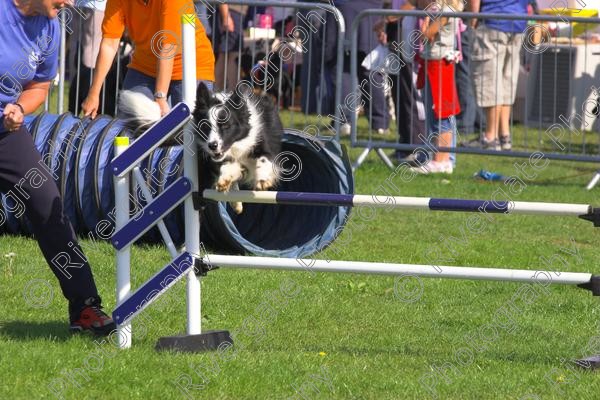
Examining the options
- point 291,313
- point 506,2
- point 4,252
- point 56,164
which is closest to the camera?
point 291,313

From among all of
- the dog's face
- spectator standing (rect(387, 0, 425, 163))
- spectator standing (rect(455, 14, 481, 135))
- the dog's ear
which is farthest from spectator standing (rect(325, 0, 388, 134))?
the dog's ear

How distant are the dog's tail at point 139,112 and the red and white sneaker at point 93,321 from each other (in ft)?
3.36

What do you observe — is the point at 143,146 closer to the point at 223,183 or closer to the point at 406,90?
the point at 223,183

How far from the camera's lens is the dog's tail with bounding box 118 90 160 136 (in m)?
5.98

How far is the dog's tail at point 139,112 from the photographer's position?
19.6ft

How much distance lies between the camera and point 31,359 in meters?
4.92

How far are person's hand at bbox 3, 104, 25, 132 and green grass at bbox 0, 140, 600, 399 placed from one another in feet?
3.27

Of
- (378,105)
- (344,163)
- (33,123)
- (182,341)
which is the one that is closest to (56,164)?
(33,123)

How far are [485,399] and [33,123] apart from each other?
4665 millimetres

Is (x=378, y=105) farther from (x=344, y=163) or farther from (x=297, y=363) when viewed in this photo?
(x=297, y=363)

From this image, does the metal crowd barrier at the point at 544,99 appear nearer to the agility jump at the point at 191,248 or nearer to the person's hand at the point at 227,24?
the person's hand at the point at 227,24

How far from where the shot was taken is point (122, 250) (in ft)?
16.9

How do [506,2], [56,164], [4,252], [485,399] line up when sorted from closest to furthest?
[485,399]
[4,252]
[56,164]
[506,2]

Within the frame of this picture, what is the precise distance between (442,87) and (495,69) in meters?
0.85
